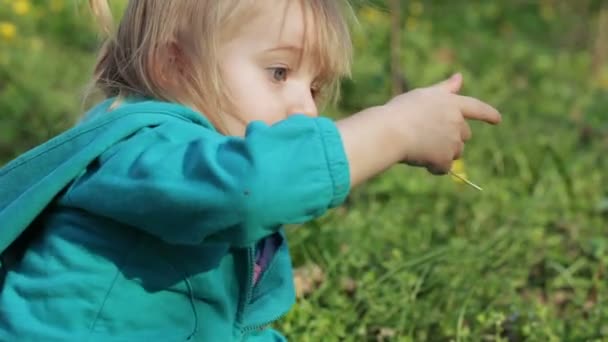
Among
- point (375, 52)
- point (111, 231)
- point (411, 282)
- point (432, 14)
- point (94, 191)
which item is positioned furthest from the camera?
point (432, 14)

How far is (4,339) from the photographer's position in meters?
2.00

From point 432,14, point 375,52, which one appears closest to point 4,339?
point 375,52

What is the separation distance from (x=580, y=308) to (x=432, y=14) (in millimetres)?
3690

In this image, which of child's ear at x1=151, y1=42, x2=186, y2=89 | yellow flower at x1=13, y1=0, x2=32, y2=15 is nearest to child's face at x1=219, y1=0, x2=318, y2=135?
child's ear at x1=151, y1=42, x2=186, y2=89

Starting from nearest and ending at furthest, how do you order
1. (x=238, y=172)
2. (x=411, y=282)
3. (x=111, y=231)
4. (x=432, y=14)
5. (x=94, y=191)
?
(x=238, y=172), (x=94, y=191), (x=111, y=231), (x=411, y=282), (x=432, y=14)

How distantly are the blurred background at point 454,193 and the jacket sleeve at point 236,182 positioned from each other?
71cm

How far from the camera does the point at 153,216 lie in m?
1.78

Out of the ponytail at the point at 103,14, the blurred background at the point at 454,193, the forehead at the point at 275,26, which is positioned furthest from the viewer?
the blurred background at the point at 454,193

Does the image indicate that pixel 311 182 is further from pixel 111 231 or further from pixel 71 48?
pixel 71 48

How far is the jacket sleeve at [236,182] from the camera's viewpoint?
1.67 meters

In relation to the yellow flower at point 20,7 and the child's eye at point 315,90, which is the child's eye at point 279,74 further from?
the yellow flower at point 20,7

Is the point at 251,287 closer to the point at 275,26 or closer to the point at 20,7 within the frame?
the point at 275,26

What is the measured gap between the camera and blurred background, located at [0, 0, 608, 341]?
2.82m

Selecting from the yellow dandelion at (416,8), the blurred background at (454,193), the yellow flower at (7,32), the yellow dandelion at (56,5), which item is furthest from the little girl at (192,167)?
the yellow dandelion at (416,8)
